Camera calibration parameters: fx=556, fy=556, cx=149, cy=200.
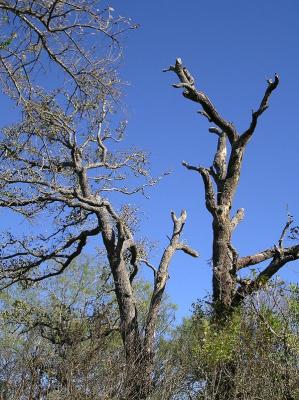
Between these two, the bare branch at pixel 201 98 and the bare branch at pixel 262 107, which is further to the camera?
the bare branch at pixel 201 98

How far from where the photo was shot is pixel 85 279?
2020 centimetres

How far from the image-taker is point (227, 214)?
43.1ft

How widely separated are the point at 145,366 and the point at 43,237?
464cm

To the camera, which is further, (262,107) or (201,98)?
(201,98)

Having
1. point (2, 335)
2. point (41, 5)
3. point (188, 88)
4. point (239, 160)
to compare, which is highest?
point (188, 88)

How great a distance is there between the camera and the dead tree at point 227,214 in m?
11.5

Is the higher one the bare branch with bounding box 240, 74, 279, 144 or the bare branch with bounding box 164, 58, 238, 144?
the bare branch with bounding box 164, 58, 238, 144

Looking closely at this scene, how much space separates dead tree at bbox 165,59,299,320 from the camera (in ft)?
37.8

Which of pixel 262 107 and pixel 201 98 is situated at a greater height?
A: pixel 201 98

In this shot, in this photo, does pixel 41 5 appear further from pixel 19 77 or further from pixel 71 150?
pixel 71 150

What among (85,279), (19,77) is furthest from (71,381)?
(85,279)

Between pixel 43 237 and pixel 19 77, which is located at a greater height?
pixel 43 237

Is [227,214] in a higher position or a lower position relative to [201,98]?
lower

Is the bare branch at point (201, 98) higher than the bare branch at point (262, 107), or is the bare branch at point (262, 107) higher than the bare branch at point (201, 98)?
the bare branch at point (201, 98)
